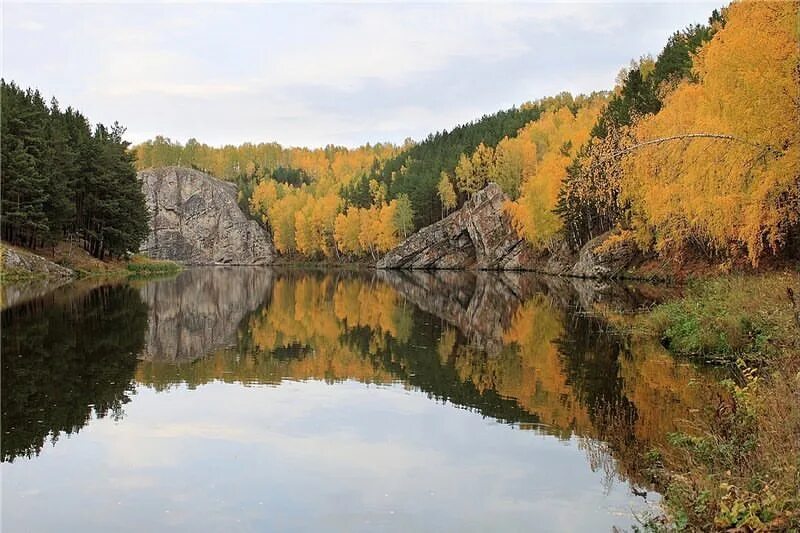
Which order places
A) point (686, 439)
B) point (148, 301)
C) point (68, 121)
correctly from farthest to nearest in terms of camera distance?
point (68, 121) < point (148, 301) < point (686, 439)

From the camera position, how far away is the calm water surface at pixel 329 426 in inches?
373

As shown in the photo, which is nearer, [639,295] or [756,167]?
[756,167]

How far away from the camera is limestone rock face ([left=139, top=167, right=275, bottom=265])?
171250 mm

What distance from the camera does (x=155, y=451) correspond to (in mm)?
12141

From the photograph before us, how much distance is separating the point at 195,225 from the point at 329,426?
16921cm

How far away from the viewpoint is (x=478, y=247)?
108 meters

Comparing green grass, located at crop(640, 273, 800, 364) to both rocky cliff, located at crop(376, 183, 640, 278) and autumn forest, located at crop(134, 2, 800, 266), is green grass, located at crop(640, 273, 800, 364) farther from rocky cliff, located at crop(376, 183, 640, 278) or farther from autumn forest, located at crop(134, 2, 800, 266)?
rocky cliff, located at crop(376, 183, 640, 278)

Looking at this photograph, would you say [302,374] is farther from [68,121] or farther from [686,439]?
[68,121]

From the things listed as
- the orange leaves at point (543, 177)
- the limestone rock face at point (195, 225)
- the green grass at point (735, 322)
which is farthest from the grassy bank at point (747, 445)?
the limestone rock face at point (195, 225)

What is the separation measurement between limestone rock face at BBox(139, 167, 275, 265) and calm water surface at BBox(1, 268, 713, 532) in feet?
479

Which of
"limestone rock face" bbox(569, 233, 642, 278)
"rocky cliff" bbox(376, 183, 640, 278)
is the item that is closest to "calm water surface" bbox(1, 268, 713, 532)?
"limestone rock face" bbox(569, 233, 642, 278)

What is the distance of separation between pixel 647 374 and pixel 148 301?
31.4 meters

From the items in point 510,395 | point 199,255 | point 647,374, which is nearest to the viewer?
point 510,395

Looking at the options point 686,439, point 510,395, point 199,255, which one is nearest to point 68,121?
point 510,395
